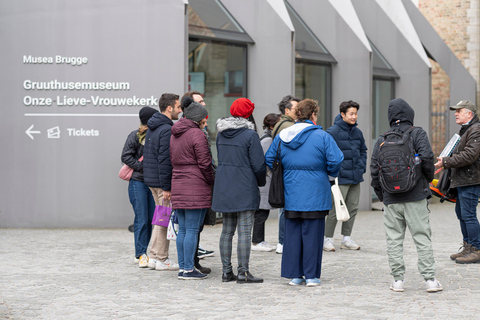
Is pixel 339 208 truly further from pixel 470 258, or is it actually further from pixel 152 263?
pixel 152 263

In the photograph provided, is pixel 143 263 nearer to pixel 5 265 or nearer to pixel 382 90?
pixel 5 265

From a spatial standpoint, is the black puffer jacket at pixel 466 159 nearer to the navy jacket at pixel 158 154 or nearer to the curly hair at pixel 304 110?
the curly hair at pixel 304 110

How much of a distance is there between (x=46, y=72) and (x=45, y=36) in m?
0.58

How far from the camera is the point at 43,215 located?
37.8ft

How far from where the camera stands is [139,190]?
8258 millimetres

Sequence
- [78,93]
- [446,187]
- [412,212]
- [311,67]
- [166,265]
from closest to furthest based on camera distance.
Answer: [412,212]
[166,265]
[446,187]
[78,93]
[311,67]

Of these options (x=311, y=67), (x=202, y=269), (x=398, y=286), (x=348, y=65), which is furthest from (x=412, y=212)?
(x=348, y=65)

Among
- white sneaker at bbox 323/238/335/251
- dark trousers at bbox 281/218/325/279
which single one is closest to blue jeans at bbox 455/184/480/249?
white sneaker at bbox 323/238/335/251

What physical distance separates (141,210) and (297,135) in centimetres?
225

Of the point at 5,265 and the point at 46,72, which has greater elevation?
the point at 46,72

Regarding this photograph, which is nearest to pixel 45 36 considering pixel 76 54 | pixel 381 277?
pixel 76 54

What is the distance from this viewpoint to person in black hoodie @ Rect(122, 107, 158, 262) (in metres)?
8.21

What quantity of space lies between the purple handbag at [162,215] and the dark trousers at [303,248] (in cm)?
146

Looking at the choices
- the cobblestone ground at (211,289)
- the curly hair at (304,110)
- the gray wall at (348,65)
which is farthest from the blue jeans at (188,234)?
the gray wall at (348,65)
